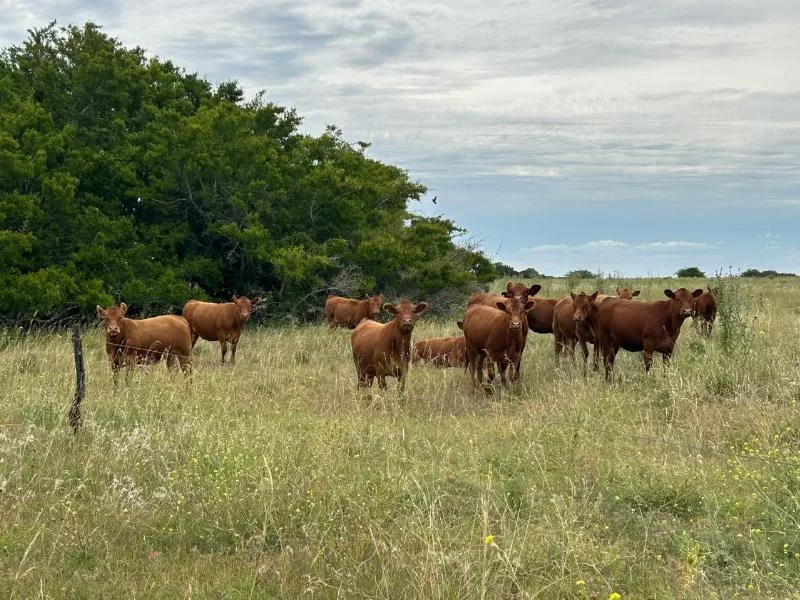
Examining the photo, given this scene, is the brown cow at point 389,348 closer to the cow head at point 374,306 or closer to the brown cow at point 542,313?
the brown cow at point 542,313

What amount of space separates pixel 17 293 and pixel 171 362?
6.27 meters

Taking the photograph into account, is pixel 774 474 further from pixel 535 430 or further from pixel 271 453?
pixel 271 453

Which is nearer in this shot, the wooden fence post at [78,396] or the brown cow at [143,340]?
the wooden fence post at [78,396]

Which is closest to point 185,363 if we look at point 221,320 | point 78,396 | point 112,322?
point 112,322

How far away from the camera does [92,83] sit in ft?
74.7

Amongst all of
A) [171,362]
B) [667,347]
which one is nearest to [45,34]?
[171,362]

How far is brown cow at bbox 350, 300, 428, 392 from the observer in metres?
11.7

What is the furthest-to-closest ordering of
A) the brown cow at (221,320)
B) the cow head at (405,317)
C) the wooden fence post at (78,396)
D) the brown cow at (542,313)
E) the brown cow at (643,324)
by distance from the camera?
the brown cow at (221,320) < the brown cow at (542,313) < the brown cow at (643,324) < the cow head at (405,317) < the wooden fence post at (78,396)

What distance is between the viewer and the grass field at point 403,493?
502 centimetres

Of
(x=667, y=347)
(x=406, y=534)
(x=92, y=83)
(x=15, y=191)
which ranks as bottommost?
(x=406, y=534)

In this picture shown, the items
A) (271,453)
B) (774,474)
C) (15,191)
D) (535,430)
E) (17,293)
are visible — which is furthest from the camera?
(15,191)

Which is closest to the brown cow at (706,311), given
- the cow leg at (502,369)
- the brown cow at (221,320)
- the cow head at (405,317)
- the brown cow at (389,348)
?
the cow leg at (502,369)

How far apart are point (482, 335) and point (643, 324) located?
280cm

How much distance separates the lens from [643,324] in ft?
43.6
